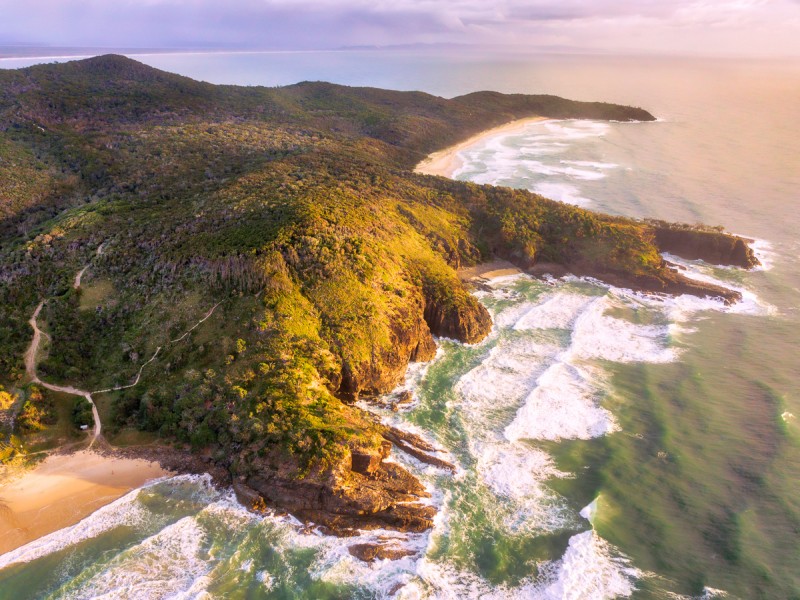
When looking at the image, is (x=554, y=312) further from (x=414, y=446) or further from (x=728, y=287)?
(x=414, y=446)

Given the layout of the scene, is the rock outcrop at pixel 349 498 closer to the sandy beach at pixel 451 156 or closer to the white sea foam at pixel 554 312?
the white sea foam at pixel 554 312

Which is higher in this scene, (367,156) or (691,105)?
(691,105)

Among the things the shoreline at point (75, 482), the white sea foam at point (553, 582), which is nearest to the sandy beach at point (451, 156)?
the shoreline at point (75, 482)

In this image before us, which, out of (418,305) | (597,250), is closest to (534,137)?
(597,250)

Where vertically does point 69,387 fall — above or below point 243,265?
below

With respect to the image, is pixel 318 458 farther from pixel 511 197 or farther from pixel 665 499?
pixel 511 197

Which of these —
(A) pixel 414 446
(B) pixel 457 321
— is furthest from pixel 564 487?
(B) pixel 457 321
